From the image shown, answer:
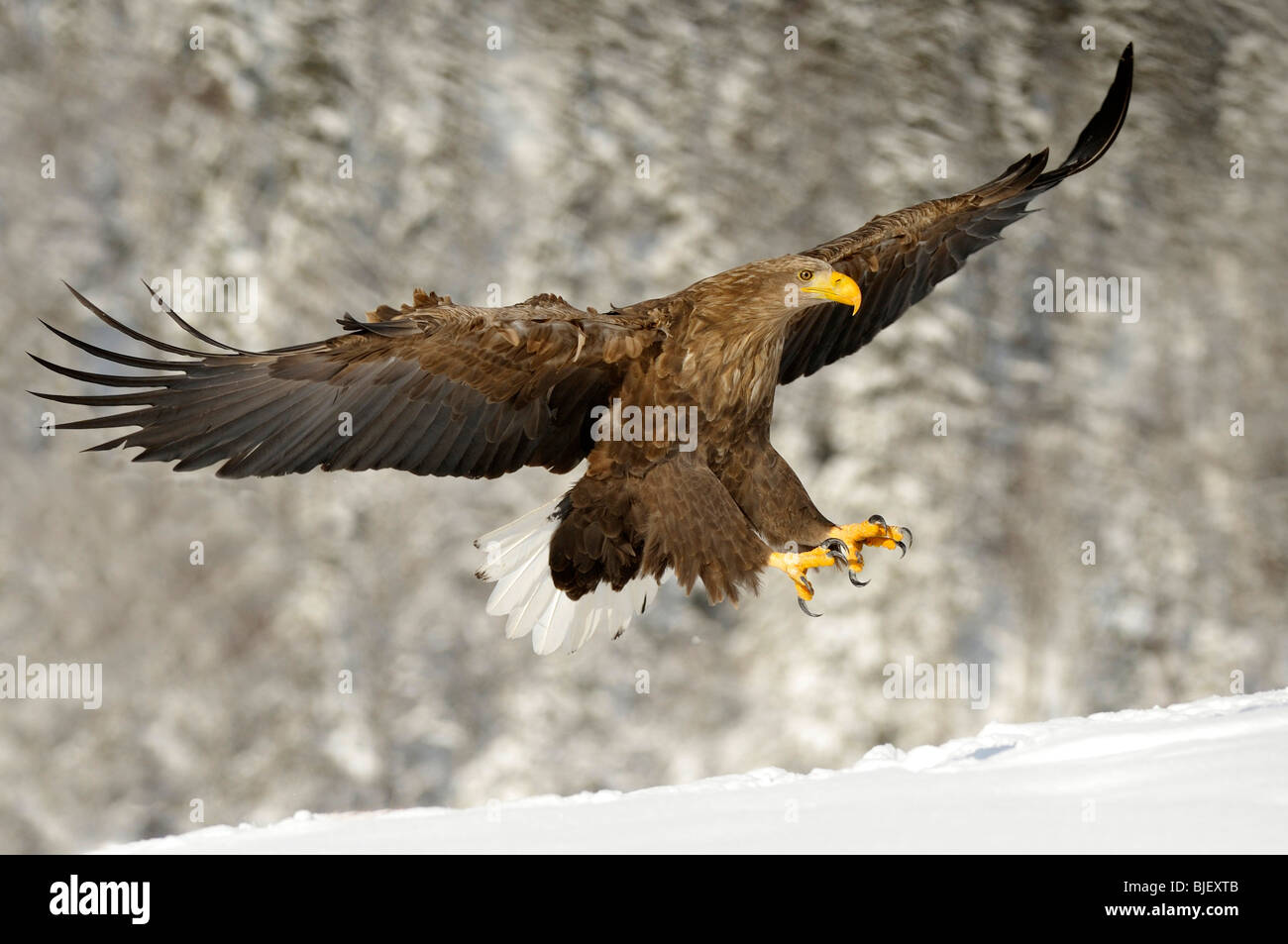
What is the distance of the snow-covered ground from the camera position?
11.5 feet

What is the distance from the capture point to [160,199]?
324 inches

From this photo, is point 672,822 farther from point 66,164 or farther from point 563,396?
point 66,164

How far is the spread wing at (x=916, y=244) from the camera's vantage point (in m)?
4.12

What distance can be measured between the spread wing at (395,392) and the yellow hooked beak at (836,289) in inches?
21.4

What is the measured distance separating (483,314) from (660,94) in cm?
551

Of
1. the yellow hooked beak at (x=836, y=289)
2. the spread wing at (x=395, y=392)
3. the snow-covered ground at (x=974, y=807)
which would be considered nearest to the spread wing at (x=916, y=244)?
the yellow hooked beak at (x=836, y=289)

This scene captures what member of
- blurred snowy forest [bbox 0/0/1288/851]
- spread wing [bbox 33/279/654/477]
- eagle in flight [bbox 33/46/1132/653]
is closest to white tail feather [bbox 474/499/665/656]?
eagle in flight [bbox 33/46/1132/653]

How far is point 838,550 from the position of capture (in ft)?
12.7

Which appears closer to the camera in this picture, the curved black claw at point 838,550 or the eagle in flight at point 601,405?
the eagle in flight at point 601,405

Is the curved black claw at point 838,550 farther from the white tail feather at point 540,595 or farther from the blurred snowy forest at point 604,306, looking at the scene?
the blurred snowy forest at point 604,306

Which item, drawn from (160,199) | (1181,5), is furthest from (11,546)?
(1181,5)

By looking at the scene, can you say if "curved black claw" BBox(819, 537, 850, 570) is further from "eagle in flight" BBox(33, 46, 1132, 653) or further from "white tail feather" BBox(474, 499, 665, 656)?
"white tail feather" BBox(474, 499, 665, 656)

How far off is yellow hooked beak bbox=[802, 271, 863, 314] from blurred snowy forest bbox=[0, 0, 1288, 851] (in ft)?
13.4

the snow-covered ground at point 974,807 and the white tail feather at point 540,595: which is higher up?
the white tail feather at point 540,595
